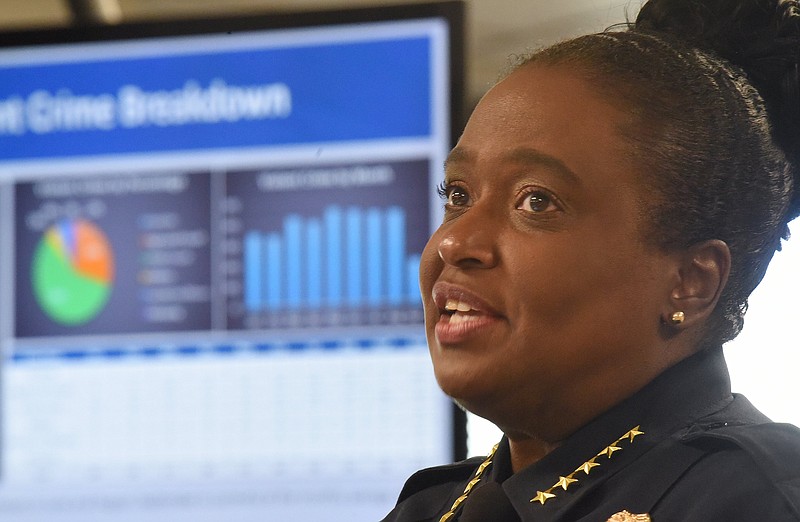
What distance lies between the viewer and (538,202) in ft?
2.55

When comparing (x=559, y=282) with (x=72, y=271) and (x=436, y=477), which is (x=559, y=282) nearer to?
(x=436, y=477)

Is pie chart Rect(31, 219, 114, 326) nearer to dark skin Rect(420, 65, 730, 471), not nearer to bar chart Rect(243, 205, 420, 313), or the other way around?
bar chart Rect(243, 205, 420, 313)

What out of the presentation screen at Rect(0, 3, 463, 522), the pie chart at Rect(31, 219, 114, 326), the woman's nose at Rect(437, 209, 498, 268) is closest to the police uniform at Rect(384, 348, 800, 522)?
the woman's nose at Rect(437, 209, 498, 268)

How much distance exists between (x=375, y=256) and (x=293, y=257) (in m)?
0.12

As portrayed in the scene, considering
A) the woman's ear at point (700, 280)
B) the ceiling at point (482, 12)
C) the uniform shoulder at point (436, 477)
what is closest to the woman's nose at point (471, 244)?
the woman's ear at point (700, 280)

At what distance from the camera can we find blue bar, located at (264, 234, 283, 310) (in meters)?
1.70

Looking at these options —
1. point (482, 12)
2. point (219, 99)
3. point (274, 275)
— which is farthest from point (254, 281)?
point (482, 12)

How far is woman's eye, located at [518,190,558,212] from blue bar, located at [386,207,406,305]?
90 cm

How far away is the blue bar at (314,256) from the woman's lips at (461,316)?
927 mm

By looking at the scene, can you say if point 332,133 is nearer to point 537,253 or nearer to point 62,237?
point 62,237

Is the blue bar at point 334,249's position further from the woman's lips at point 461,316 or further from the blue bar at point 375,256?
the woman's lips at point 461,316

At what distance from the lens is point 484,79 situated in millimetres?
3373

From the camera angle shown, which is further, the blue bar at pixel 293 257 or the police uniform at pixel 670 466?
the blue bar at pixel 293 257

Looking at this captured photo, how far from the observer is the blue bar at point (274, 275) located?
1.70 meters
